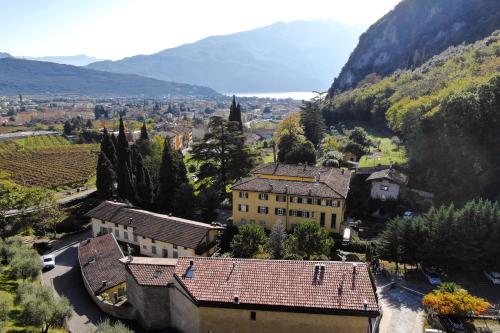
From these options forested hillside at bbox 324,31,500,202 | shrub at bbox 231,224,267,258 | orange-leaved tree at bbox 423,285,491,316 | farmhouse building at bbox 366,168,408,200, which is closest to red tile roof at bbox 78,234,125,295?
shrub at bbox 231,224,267,258

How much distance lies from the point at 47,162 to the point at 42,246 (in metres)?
58.6

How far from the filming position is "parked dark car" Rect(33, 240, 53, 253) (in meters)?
42.5

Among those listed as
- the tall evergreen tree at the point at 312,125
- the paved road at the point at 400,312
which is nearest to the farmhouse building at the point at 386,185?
the paved road at the point at 400,312

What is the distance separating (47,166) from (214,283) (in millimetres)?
81152

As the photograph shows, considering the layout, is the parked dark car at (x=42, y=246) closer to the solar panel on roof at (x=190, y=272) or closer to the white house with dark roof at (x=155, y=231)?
A: the white house with dark roof at (x=155, y=231)

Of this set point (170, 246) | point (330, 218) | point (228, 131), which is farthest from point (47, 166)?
point (330, 218)

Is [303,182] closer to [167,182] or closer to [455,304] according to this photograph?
[167,182]

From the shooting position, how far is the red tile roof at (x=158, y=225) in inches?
1384

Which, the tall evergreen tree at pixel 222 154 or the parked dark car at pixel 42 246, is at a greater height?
the tall evergreen tree at pixel 222 154

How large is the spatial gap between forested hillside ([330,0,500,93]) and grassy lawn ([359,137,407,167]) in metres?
71.5

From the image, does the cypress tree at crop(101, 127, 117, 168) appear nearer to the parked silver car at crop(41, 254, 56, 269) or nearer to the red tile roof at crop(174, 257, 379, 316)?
the parked silver car at crop(41, 254, 56, 269)

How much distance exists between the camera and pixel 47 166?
8938 centimetres

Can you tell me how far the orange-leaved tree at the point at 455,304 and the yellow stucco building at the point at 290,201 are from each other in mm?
14921

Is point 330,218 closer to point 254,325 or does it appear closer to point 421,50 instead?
point 254,325
